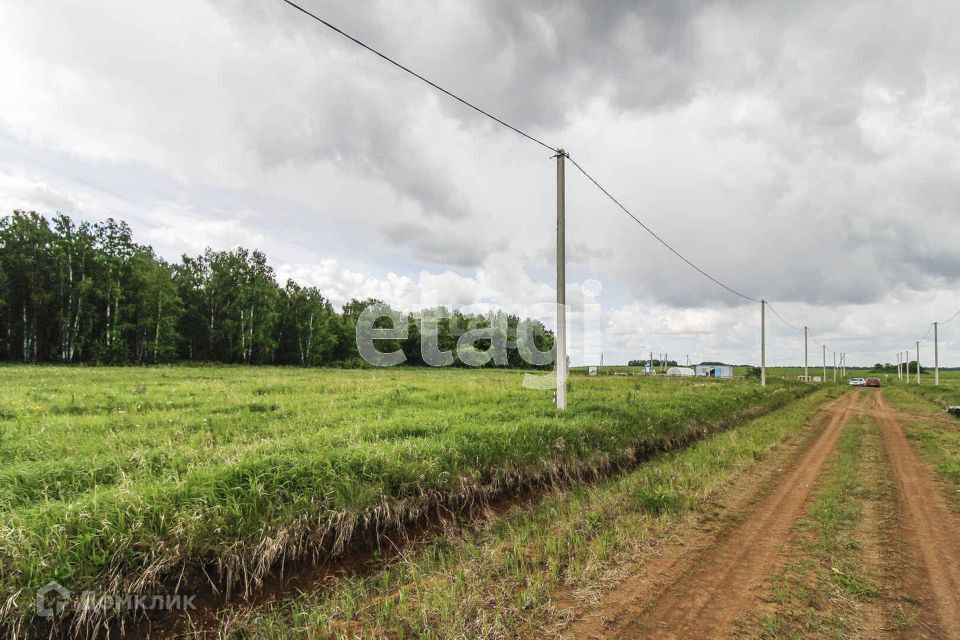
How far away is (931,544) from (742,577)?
2.99m

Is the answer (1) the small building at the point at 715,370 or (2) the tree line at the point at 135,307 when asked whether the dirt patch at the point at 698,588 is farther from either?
(1) the small building at the point at 715,370

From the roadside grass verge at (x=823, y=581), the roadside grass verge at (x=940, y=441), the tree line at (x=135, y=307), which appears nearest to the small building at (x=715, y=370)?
the tree line at (x=135, y=307)

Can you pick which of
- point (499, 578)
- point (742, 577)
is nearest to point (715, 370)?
point (742, 577)

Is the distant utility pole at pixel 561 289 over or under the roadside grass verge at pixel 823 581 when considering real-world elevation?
over

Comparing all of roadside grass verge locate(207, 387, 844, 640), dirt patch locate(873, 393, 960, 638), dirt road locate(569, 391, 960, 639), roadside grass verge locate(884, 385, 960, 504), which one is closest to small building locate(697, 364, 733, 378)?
roadside grass verge locate(884, 385, 960, 504)

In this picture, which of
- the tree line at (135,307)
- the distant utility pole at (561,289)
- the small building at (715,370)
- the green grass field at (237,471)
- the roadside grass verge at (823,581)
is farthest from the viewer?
the small building at (715,370)

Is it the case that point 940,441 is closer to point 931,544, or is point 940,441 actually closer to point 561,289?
point 931,544

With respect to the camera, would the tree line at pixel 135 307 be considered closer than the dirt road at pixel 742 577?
No

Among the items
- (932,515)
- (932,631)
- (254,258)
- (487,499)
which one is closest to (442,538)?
(487,499)

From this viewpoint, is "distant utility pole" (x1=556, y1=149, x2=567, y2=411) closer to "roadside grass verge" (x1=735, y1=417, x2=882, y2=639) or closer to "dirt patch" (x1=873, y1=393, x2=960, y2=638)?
"roadside grass verge" (x1=735, y1=417, x2=882, y2=639)

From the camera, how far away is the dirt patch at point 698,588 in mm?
3605

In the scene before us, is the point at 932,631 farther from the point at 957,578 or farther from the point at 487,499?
the point at 487,499

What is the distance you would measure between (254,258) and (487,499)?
2283 inches

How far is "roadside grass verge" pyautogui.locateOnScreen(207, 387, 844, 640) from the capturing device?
3746 mm
